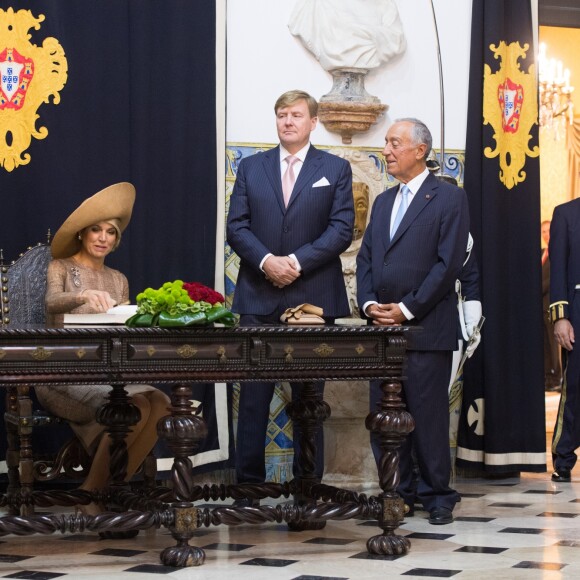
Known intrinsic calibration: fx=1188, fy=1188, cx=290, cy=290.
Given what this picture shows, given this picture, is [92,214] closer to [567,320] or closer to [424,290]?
[424,290]

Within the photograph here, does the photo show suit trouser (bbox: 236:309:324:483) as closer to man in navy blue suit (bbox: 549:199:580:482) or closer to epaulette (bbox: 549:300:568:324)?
man in navy blue suit (bbox: 549:199:580:482)

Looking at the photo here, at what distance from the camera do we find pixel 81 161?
552cm

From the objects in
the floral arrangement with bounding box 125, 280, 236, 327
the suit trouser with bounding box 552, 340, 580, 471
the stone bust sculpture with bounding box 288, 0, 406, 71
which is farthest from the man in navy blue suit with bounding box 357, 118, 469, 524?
the suit trouser with bounding box 552, 340, 580, 471

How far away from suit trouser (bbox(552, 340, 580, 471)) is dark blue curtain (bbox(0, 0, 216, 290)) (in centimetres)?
198

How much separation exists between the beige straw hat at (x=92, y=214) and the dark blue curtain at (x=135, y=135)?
71 cm

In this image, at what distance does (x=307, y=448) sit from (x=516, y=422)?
193 centimetres

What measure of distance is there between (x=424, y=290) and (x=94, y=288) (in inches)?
52.4

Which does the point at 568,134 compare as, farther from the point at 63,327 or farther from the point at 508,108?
the point at 63,327

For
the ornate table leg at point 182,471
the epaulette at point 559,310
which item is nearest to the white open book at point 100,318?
the ornate table leg at point 182,471

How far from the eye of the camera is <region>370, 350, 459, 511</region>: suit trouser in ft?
16.1

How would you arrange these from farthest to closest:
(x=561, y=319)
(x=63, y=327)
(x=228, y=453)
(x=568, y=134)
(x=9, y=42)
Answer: (x=568, y=134) → (x=561, y=319) → (x=228, y=453) → (x=9, y=42) → (x=63, y=327)

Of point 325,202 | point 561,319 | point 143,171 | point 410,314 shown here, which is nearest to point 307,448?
point 410,314

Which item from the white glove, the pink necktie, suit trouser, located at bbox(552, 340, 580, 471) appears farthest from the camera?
suit trouser, located at bbox(552, 340, 580, 471)

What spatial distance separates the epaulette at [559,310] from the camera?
6.27 meters
